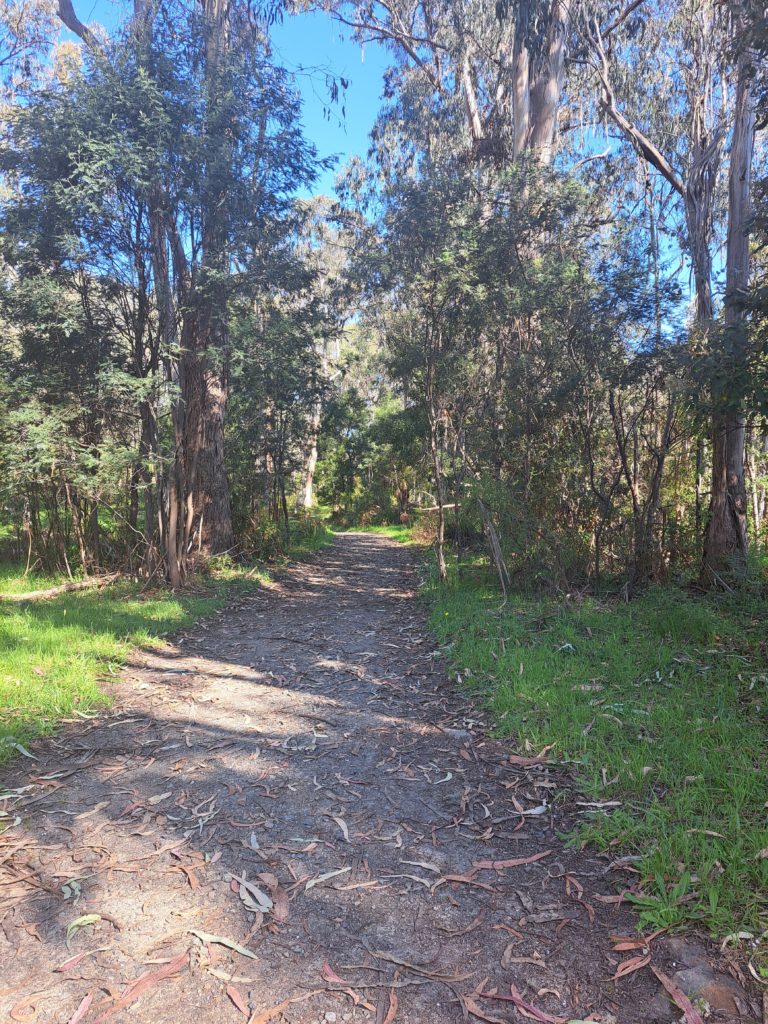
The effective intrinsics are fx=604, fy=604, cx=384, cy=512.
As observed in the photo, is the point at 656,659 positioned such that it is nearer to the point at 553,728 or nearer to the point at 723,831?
the point at 553,728

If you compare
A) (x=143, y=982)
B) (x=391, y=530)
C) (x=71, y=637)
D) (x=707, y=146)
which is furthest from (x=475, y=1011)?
(x=391, y=530)

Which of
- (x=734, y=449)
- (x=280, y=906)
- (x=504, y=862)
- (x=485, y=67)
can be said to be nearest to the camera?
(x=280, y=906)

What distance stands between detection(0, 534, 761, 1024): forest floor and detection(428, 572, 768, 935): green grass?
0.62 ft

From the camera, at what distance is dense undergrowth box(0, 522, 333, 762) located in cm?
424

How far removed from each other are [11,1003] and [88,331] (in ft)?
27.0

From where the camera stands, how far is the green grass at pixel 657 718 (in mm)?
2396

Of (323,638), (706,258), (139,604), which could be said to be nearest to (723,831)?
(323,638)

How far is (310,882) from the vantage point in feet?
8.09

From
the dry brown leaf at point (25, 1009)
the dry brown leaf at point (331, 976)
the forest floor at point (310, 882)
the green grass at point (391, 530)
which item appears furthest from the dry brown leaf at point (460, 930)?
the green grass at point (391, 530)

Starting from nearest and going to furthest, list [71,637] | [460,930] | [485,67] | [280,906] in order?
[460,930] < [280,906] < [71,637] < [485,67]

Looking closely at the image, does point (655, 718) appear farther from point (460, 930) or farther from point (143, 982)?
point (143, 982)

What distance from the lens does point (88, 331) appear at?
841 centimetres

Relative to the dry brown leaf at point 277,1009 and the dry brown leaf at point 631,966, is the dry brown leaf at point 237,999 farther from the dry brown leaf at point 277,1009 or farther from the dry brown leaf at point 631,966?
the dry brown leaf at point 631,966

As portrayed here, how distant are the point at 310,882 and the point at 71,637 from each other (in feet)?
14.0
